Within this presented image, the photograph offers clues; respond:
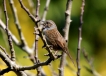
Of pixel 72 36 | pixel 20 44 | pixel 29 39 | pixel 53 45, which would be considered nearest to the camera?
pixel 53 45

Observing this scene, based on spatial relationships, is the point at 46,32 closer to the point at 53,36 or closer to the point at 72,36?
the point at 53,36

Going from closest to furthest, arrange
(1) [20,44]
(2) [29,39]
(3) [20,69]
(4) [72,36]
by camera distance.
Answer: (3) [20,69]
(1) [20,44]
(2) [29,39]
(4) [72,36]

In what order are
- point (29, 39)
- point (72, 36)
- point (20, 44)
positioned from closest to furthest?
point (20, 44) < point (29, 39) < point (72, 36)

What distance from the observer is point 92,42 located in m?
10.7

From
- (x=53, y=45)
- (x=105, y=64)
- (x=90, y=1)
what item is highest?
(x=53, y=45)

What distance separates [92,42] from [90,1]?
1299 mm

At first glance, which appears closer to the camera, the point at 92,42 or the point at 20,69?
the point at 20,69

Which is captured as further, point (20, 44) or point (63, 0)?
point (63, 0)

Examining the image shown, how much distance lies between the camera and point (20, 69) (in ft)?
8.77

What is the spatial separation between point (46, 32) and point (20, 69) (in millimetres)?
590

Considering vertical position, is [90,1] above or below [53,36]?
below

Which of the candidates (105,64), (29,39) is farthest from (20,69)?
(105,64)

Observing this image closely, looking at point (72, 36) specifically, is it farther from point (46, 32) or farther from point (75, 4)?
point (46, 32)

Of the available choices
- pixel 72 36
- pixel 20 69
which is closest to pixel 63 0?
pixel 72 36
